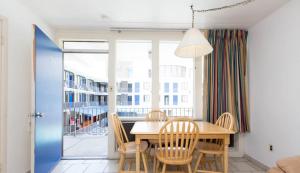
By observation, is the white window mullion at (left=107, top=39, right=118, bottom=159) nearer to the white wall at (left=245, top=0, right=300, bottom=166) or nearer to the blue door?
the blue door

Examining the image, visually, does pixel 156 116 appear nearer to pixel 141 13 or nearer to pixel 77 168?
pixel 77 168

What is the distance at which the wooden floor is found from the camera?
2.96 meters

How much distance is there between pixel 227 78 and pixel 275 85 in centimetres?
80

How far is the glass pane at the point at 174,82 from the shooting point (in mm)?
3785

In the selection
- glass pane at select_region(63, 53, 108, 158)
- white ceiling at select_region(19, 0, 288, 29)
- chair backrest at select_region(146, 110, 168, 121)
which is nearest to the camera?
white ceiling at select_region(19, 0, 288, 29)

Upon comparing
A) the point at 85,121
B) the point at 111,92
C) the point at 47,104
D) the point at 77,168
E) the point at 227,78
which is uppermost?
the point at 227,78

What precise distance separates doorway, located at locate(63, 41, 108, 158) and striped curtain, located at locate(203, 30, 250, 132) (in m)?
2.03

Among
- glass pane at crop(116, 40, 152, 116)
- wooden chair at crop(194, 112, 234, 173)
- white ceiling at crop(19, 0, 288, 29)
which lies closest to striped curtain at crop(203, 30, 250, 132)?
white ceiling at crop(19, 0, 288, 29)

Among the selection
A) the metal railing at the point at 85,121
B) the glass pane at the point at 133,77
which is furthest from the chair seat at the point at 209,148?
the metal railing at the point at 85,121

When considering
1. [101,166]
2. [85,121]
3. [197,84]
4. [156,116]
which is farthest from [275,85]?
[85,121]

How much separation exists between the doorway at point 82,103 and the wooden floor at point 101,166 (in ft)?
1.05

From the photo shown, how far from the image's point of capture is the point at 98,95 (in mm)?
8453

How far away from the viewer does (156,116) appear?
3.51 meters

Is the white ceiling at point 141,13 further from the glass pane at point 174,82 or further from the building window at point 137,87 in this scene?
the building window at point 137,87
